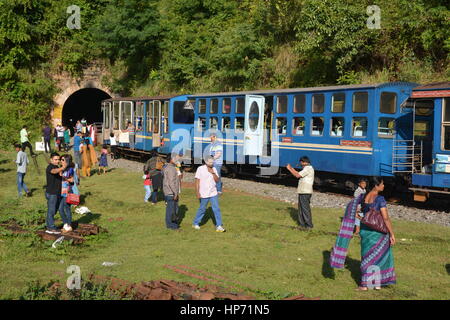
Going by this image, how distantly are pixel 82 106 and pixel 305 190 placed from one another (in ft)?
138

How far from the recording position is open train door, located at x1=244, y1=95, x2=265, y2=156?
20.9 meters

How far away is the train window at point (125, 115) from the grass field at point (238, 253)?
1463cm

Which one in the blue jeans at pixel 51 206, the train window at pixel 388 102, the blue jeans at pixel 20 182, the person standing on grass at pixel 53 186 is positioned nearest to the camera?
the person standing on grass at pixel 53 186

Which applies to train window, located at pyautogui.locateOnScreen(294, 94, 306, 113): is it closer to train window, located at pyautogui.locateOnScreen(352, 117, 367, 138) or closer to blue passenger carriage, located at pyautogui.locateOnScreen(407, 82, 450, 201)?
train window, located at pyautogui.locateOnScreen(352, 117, 367, 138)

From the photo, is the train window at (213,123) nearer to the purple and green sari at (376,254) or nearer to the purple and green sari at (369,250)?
the purple and green sari at (369,250)

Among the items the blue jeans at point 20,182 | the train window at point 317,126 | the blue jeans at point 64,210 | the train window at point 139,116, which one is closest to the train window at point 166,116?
the train window at point 139,116

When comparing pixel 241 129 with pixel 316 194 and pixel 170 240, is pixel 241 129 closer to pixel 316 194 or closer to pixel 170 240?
pixel 316 194

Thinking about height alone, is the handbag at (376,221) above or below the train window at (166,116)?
below

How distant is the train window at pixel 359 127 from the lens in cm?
1686

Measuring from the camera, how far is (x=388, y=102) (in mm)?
16766

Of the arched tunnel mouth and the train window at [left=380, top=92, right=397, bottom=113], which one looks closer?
the train window at [left=380, top=92, right=397, bottom=113]

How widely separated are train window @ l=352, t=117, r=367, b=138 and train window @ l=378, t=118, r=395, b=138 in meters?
0.46

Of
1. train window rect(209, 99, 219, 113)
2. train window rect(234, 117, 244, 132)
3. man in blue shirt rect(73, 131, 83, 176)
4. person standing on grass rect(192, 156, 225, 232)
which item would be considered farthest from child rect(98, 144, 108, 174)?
person standing on grass rect(192, 156, 225, 232)

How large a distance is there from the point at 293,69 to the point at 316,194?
13914mm
